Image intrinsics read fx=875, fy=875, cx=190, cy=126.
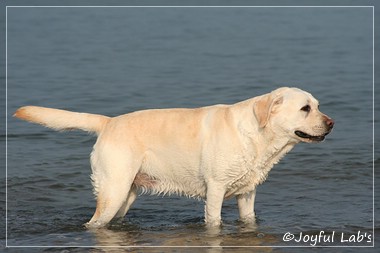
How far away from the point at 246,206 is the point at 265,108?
1276mm

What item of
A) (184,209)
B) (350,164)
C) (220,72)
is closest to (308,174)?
(350,164)

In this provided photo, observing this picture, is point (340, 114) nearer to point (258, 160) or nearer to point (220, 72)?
point (220, 72)

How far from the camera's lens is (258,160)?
8.53m

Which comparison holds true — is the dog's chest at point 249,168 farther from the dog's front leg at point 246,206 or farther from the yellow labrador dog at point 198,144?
the dog's front leg at point 246,206

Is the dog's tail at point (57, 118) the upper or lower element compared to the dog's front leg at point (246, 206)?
upper

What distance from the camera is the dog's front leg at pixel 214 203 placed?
852 cm

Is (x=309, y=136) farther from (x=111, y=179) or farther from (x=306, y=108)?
(x=111, y=179)

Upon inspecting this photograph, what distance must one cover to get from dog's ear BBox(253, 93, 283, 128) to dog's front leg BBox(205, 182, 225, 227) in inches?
30.0

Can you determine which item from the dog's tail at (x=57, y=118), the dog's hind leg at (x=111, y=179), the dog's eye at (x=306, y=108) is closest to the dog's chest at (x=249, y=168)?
the dog's eye at (x=306, y=108)

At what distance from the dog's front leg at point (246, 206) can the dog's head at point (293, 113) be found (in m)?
0.98

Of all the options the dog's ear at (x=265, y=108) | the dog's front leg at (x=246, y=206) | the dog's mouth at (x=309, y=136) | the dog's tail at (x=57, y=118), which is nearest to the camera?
the dog's ear at (x=265, y=108)

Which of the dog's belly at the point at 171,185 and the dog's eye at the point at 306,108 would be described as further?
the dog's belly at the point at 171,185

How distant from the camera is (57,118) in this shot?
348 inches

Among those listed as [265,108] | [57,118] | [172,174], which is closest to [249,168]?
[265,108]
